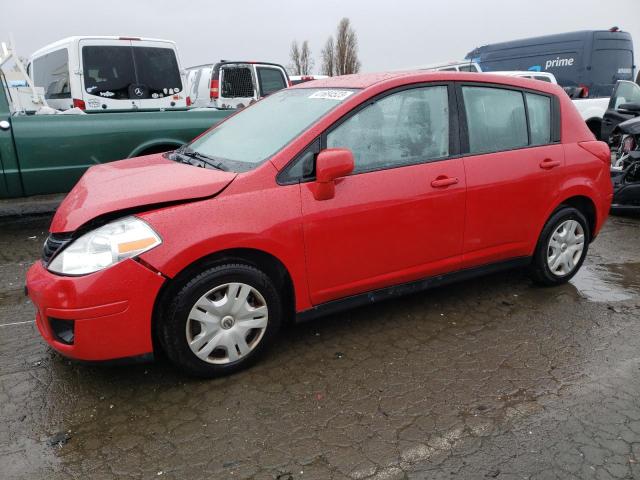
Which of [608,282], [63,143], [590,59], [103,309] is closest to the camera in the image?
[103,309]

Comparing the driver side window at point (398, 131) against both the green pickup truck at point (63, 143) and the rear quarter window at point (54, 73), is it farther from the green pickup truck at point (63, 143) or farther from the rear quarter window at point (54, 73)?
the rear quarter window at point (54, 73)

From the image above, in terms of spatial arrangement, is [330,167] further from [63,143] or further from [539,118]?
[63,143]

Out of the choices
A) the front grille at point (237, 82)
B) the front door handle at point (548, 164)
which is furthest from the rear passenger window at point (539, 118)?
the front grille at point (237, 82)

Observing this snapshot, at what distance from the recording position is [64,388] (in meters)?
2.85

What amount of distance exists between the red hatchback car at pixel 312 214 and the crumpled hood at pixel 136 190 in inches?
0.5

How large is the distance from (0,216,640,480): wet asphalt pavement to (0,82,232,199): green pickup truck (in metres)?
2.24

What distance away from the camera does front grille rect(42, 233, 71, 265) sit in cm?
272

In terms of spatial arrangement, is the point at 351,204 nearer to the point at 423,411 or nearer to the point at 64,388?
the point at 423,411

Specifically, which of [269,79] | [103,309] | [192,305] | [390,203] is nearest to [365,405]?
[192,305]

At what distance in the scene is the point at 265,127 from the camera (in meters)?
3.42

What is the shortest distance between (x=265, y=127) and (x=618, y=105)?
8.46 metres

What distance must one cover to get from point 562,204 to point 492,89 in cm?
111

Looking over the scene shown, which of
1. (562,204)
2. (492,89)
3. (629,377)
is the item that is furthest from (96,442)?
(562,204)

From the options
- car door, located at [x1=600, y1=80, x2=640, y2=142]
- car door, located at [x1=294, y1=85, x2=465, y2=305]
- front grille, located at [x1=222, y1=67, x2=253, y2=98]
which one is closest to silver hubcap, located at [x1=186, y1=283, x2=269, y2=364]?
car door, located at [x1=294, y1=85, x2=465, y2=305]
